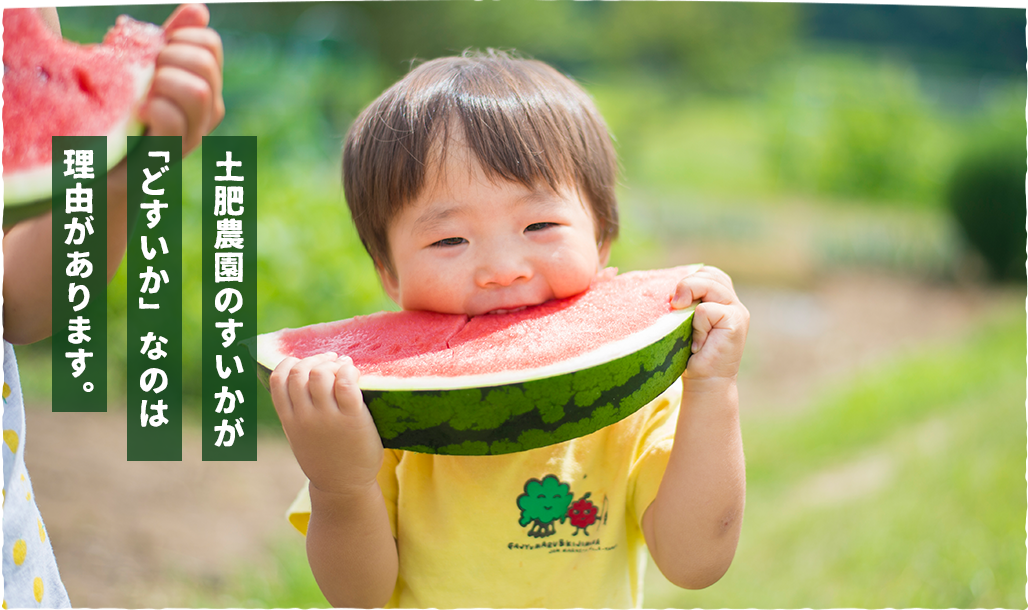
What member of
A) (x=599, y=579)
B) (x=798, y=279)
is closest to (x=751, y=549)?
(x=599, y=579)

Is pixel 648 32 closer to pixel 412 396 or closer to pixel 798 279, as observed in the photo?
pixel 798 279

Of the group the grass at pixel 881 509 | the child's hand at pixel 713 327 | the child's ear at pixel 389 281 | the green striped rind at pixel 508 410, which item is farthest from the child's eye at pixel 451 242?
the grass at pixel 881 509

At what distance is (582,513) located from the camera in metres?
1.77

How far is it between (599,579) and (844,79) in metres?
18.1

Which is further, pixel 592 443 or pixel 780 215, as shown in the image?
pixel 780 215

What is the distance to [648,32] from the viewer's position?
75.0ft

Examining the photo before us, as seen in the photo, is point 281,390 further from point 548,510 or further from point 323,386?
point 548,510

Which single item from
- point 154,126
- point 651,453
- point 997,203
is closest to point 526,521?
point 651,453

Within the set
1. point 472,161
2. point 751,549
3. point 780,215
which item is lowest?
point 751,549

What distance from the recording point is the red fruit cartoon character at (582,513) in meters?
1.76

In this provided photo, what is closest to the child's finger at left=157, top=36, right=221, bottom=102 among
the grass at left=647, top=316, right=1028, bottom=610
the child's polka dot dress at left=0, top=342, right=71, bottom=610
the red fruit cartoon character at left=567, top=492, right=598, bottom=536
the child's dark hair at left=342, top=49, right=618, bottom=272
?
the child's dark hair at left=342, top=49, right=618, bottom=272

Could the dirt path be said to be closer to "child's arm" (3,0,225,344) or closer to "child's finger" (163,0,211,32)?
"child's arm" (3,0,225,344)

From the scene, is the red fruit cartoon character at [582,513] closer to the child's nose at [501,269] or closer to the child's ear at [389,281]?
the child's nose at [501,269]

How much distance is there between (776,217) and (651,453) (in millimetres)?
14217
